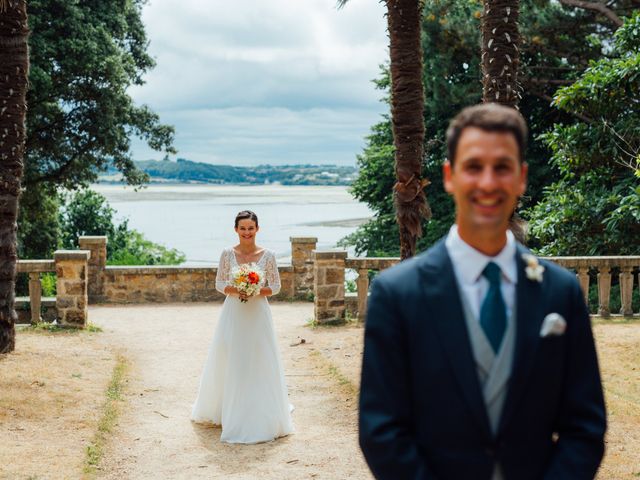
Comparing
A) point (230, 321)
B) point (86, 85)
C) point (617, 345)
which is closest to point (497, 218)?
point (230, 321)

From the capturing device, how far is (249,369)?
8133mm

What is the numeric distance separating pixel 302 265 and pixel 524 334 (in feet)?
51.0

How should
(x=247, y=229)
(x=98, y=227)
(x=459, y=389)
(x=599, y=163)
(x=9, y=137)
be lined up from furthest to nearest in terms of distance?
(x=98, y=227) → (x=599, y=163) → (x=9, y=137) → (x=247, y=229) → (x=459, y=389)

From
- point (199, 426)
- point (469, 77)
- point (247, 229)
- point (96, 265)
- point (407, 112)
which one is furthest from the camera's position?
point (469, 77)

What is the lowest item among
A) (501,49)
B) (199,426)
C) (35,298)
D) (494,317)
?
(199,426)

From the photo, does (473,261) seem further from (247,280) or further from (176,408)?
(176,408)

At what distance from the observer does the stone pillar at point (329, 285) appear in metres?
14.4

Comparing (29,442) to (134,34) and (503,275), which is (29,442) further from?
(134,34)

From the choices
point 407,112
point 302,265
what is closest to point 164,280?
point 302,265

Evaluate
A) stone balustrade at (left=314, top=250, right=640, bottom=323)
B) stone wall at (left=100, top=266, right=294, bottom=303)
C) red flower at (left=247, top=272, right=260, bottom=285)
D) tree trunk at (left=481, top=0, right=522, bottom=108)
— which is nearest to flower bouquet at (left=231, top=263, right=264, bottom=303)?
red flower at (left=247, top=272, right=260, bottom=285)

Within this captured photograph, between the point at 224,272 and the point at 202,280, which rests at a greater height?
the point at 224,272

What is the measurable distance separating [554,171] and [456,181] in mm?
21016

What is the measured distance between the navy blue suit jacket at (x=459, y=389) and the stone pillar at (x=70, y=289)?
11982mm

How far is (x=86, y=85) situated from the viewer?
20734mm
